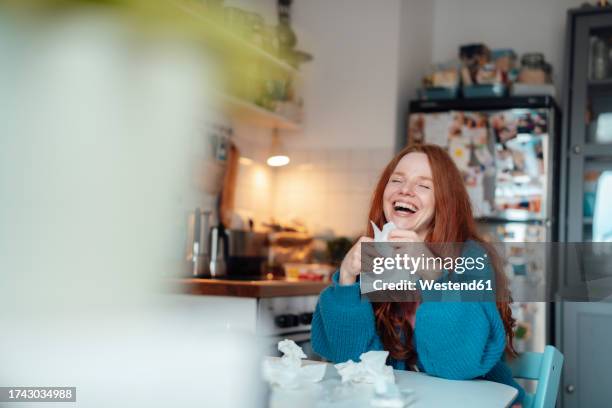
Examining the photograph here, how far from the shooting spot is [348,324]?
128cm

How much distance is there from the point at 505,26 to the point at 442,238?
2.49m

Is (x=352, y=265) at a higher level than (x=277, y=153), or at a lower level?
lower

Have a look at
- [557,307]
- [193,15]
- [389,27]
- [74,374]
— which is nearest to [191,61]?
[193,15]

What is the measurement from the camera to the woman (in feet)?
3.76

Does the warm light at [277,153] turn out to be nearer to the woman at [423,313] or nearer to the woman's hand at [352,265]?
the woman at [423,313]

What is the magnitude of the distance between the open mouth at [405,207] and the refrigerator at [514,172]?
1.65m

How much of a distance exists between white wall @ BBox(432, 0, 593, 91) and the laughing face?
2.25 metres

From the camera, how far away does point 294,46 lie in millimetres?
3234

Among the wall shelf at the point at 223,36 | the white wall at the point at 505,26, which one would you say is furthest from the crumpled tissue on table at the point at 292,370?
the white wall at the point at 505,26

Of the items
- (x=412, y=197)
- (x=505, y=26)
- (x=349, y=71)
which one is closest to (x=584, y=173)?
(x=505, y=26)

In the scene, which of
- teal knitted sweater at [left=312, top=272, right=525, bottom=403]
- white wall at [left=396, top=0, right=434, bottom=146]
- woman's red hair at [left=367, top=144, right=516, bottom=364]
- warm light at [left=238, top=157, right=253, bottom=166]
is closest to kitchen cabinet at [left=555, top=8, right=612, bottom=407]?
white wall at [left=396, top=0, right=434, bottom=146]

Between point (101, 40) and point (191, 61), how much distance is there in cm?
113

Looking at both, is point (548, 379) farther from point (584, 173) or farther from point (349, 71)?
point (349, 71)

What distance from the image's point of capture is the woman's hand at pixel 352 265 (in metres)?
1.21
